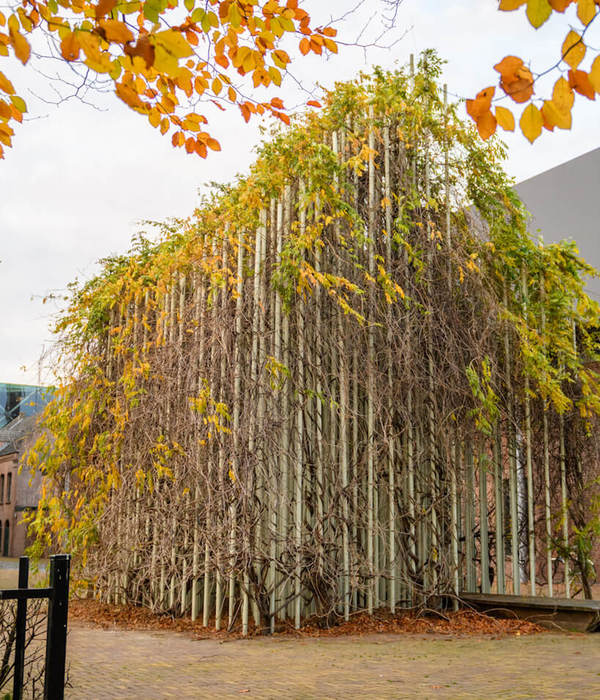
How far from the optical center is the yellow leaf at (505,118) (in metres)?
2.97

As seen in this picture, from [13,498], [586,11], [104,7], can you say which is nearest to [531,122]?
[586,11]

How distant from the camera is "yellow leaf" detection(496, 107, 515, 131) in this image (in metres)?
2.97

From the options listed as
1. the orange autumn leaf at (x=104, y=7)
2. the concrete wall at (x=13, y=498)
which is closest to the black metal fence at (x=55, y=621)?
the orange autumn leaf at (x=104, y=7)

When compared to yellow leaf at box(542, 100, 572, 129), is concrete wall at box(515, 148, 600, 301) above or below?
above

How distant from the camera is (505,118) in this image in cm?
298

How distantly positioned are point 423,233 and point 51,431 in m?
5.53

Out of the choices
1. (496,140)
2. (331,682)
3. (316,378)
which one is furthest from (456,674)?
(496,140)

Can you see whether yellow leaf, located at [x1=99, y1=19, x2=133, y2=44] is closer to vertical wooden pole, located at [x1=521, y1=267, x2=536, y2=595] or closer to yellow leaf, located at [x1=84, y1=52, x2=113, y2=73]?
yellow leaf, located at [x1=84, y1=52, x2=113, y2=73]

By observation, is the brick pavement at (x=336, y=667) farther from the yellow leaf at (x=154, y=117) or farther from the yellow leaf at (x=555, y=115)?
the yellow leaf at (x=555, y=115)

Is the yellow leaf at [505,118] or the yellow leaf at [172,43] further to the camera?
the yellow leaf at [172,43]

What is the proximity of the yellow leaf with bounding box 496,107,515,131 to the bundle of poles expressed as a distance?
17.1 feet

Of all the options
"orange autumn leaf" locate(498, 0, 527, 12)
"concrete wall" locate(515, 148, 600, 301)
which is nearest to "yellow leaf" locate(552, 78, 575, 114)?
"orange autumn leaf" locate(498, 0, 527, 12)

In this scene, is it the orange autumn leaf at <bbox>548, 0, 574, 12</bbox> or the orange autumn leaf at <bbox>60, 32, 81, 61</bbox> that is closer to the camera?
the orange autumn leaf at <bbox>548, 0, 574, 12</bbox>

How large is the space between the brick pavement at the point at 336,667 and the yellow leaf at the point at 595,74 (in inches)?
150
